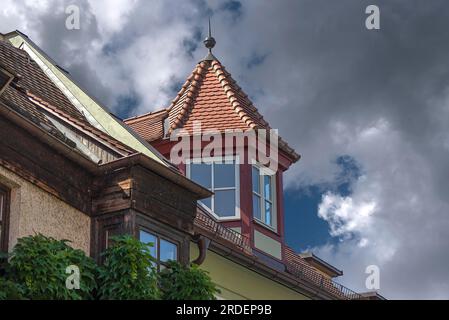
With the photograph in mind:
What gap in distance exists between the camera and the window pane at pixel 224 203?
864 inches

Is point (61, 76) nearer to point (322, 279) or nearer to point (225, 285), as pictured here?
point (225, 285)

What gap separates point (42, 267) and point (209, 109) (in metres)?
8.99

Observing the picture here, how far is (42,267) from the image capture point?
1457cm

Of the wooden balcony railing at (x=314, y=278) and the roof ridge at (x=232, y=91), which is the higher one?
the roof ridge at (x=232, y=91)

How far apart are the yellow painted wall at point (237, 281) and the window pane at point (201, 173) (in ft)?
6.51

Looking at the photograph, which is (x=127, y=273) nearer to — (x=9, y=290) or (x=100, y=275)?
(x=100, y=275)

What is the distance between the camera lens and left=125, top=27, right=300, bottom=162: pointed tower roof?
22609 mm

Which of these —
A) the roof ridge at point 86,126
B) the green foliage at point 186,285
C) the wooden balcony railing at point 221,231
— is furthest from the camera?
the wooden balcony railing at point 221,231

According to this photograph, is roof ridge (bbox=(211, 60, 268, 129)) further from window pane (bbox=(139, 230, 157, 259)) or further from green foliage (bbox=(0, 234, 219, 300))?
green foliage (bbox=(0, 234, 219, 300))

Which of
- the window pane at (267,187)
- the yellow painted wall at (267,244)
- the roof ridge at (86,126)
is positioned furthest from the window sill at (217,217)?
the roof ridge at (86,126)

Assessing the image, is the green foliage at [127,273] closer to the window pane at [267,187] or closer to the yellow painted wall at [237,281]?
the yellow painted wall at [237,281]

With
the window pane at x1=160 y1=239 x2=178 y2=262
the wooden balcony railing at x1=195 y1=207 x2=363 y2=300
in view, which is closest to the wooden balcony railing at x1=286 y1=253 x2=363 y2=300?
the wooden balcony railing at x1=195 y1=207 x2=363 y2=300
